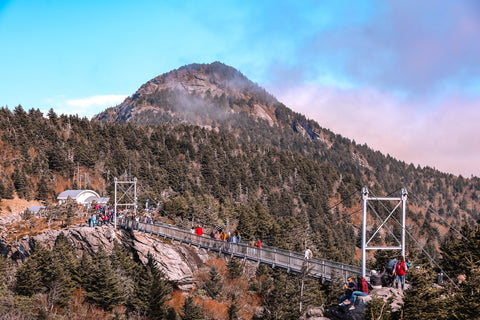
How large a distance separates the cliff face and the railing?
159 centimetres

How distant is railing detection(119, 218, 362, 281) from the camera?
2409cm

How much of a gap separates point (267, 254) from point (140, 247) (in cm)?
1956

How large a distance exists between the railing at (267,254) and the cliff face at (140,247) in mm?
1588

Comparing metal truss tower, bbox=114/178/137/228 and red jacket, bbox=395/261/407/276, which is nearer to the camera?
red jacket, bbox=395/261/407/276

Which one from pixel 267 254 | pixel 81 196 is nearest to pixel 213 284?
pixel 267 254

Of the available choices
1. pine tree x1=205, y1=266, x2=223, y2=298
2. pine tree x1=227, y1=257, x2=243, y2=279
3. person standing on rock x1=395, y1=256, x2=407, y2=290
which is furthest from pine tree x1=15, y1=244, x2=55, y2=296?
person standing on rock x1=395, y1=256, x2=407, y2=290

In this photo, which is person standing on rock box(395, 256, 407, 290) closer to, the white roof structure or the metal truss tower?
the metal truss tower

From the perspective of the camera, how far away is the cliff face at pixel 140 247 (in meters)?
43.1

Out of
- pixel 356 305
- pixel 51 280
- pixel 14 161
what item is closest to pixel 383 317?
pixel 356 305

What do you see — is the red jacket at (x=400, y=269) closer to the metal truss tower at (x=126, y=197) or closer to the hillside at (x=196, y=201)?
the hillside at (x=196, y=201)

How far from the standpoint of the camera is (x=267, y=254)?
28.6m

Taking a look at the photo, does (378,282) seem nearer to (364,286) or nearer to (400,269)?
(364,286)

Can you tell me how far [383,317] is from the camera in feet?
57.1

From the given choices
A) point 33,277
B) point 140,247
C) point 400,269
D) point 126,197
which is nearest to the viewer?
point 400,269
